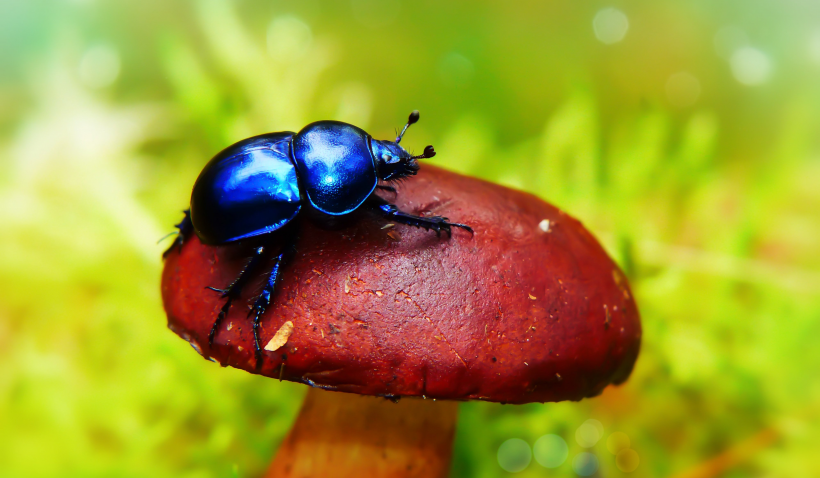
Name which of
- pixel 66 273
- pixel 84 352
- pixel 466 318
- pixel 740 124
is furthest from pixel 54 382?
pixel 740 124

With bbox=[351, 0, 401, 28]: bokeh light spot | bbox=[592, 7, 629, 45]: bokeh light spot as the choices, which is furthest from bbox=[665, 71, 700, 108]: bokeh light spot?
bbox=[351, 0, 401, 28]: bokeh light spot

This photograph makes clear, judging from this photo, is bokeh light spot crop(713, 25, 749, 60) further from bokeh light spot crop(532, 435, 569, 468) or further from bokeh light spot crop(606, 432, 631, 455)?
bokeh light spot crop(532, 435, 569, 468)

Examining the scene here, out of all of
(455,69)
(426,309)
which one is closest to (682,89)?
(455,69)

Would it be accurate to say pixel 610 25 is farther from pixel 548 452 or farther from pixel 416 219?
pixel 416 219

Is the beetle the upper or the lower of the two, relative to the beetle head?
lower

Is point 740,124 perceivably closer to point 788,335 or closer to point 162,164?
point 788,335

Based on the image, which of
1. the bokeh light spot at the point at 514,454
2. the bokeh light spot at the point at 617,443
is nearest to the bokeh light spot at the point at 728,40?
the bokeh light spot at the point at 617,443
